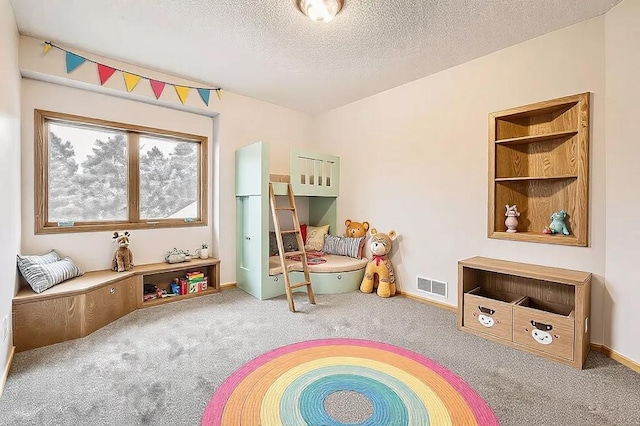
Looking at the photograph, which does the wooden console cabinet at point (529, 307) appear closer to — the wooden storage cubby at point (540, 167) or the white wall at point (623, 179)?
the white wall at point (623, 179)

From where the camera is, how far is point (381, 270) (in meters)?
3.75

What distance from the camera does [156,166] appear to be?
3.79 m

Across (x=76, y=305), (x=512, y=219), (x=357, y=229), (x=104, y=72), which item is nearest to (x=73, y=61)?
(x=104, y=72)

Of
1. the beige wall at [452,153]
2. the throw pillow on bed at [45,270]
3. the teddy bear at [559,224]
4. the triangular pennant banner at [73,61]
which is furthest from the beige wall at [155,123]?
the teddy bear at [559,224]

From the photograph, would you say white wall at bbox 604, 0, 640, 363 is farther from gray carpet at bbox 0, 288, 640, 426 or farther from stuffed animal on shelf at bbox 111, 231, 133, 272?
stuffed animal on shelf at bbox 111, 231, 133, 272

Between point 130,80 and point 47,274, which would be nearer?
point 47,274

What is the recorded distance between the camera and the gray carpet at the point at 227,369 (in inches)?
65.6

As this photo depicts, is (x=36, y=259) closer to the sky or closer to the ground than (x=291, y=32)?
closer to the ground

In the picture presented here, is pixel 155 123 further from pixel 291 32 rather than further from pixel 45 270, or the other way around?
pixel 291 32

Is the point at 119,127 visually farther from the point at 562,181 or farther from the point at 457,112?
the point at 562,181

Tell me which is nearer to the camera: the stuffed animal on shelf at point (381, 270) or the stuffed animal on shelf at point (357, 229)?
the stuffed animal on shelf at point (381, 270)

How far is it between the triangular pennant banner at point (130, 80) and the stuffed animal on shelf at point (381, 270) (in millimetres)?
3190

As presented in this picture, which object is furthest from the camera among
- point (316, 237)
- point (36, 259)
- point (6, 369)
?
point (316, 237)

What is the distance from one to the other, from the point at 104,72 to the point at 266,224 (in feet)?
7.35
